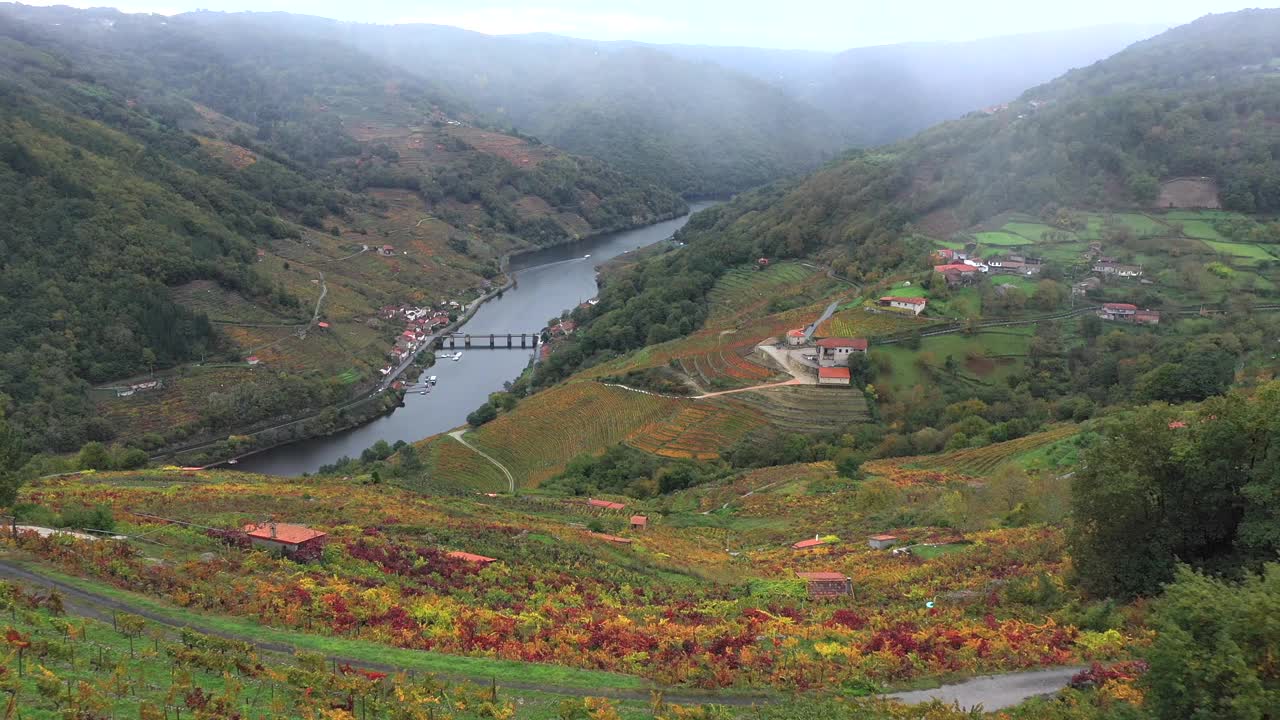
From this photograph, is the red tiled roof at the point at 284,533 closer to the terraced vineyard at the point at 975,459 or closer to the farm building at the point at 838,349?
the terraced vineyard at the point at 975,459

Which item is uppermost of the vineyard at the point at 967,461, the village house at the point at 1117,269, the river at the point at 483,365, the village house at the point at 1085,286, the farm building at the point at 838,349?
the village house at the point at 1117,269

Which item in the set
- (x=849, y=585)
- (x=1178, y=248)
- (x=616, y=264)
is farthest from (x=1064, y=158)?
(x=849, y=585)

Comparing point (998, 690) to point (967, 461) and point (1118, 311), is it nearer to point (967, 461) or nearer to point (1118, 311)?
point (967, 461)

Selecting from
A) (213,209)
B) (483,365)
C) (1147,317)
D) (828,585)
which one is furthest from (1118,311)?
(213,209)

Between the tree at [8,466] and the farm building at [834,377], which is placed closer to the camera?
the tree at [8,466]

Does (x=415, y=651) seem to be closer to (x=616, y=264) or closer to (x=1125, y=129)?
(x=1125, y=129)

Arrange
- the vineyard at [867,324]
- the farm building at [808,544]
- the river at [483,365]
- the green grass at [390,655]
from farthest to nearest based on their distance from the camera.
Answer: the river at [483,365] < the vineyard at [867,324] < the farm building at [808,544] < the green grass at [390,655]

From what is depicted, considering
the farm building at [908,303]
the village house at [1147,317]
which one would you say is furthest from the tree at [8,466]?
the village house at [1147,317]
